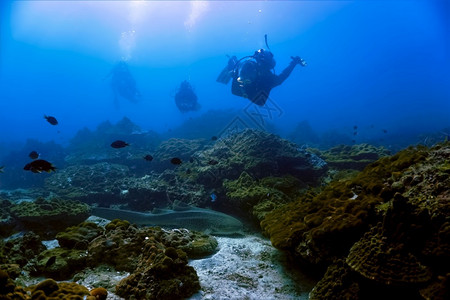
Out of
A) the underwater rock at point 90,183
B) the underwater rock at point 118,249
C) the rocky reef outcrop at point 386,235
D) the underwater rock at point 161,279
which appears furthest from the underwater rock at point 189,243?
the underwater rock at point 90,183

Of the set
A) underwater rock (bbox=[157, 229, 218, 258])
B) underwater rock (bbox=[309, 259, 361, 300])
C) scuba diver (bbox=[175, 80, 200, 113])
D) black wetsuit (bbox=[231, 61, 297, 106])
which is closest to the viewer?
underwater rock (bbox=[309, 259, 361, 300])

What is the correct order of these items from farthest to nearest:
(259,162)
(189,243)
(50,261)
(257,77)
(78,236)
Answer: (257,77)
(259,162)
(189,243)
(78,236)
(50,261)

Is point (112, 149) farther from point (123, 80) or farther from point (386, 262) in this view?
point (123, 80)

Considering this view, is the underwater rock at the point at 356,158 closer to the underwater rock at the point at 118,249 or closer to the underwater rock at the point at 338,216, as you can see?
the underwater rock at the point at 338,216

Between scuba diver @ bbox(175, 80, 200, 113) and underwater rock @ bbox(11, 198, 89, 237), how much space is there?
77.4ft

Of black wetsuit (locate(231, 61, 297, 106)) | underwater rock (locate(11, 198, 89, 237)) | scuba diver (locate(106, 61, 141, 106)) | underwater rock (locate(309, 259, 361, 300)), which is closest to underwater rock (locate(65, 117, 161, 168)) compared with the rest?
black wetsuit (locate(231, 61, 297, 106))

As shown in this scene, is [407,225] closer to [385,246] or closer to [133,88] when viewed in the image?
[385,246]

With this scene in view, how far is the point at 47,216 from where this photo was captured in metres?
5.68

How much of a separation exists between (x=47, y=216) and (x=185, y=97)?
958 inches

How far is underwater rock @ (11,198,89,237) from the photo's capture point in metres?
5.64

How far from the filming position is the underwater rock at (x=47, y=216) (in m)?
5.64

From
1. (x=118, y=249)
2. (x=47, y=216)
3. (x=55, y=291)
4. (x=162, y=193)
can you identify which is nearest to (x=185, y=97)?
(x=162, y=193)

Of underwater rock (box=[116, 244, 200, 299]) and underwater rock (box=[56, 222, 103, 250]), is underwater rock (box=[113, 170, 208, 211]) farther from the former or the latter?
underwater rock (box=[116, 244, 200, 299])

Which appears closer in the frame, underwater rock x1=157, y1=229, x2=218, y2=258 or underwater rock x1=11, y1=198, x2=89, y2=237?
underwater rock x1=157, y1=229, x2=218, y2=258
